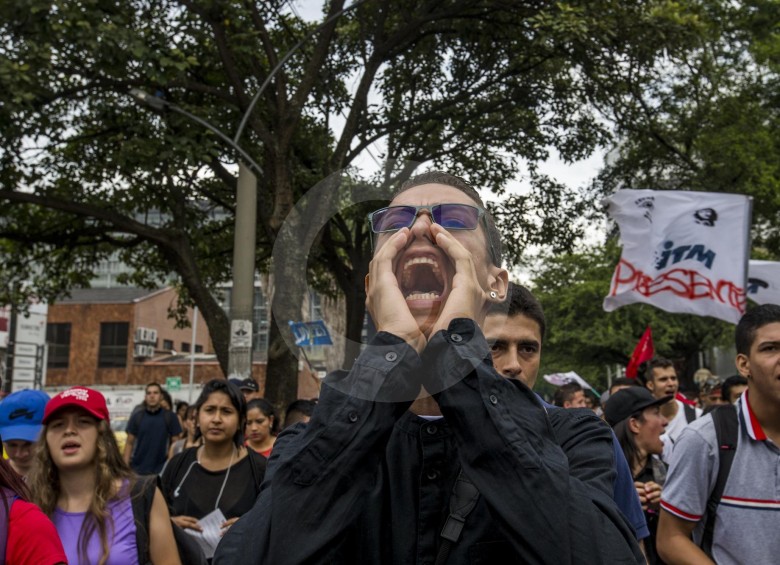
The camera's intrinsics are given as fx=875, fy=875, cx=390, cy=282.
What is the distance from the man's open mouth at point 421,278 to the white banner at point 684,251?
270 inches

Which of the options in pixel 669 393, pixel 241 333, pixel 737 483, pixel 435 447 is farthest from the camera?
pixel 241 333

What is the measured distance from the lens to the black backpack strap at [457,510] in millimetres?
1434

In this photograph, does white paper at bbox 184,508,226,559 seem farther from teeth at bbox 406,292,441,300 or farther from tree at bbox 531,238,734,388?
tree at bbox 531,238,734,388

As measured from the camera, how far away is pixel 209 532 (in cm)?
460

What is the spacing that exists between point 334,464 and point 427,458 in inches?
6.9

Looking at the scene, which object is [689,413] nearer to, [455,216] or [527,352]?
[527,352]

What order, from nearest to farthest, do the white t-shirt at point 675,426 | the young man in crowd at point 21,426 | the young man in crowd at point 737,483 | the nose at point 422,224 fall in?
the nose at point 422,224, the young man in crowd at point 737,483, the young man in crowd at point 21,426, the white t-shirt at point 675,426

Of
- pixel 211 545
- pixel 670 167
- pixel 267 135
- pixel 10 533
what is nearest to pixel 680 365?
pixel 670 167

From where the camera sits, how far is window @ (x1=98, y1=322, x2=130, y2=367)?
4909cm

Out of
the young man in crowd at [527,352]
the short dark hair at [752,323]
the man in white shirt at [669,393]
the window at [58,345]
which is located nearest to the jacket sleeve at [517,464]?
the young man in crowd at [527,352]

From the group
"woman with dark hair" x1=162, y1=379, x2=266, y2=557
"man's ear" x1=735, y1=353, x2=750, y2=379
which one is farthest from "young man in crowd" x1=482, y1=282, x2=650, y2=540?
"woman with dark hair" x1=162, y1=379, x2=266, y2=557

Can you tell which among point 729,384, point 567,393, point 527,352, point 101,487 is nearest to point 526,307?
point 527,352

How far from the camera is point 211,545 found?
14.8 ft

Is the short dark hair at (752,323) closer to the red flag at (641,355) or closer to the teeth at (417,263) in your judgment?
the teeth at (417,263)
